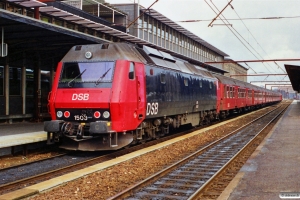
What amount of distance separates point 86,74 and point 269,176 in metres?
6.07

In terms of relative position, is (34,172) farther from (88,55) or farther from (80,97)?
(88,55)

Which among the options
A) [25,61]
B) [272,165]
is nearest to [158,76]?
[272,165]

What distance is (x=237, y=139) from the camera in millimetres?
16250

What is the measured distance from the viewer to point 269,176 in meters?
8.30

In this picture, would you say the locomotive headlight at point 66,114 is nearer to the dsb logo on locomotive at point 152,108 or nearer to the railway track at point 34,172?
the railway track at point 34,172

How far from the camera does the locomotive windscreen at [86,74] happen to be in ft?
37.1

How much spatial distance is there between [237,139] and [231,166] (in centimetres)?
613

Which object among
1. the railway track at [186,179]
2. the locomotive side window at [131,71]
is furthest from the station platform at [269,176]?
the locomotive side window at [131,71]

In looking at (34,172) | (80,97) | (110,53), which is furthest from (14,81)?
(34,172)

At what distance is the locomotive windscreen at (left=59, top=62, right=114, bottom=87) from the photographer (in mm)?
11305

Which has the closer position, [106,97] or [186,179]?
[186,179]

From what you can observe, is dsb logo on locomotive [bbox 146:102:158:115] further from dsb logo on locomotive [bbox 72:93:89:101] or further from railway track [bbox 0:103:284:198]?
dsb logo on locomotive [bbox 72:93:89:101]

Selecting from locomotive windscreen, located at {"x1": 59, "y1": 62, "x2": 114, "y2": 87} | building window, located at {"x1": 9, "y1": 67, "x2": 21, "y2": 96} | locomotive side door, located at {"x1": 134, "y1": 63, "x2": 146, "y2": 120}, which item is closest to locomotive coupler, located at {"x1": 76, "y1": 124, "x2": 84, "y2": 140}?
locomotive windscreen, located at {"x1": 59, "y1": 62, "x2": 114, "y2": 87}

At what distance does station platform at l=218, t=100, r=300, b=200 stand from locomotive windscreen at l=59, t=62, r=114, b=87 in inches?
186
